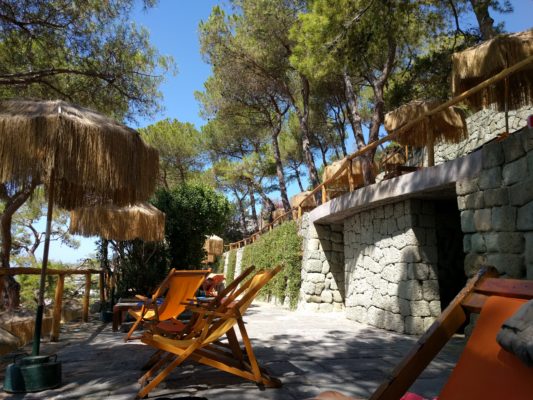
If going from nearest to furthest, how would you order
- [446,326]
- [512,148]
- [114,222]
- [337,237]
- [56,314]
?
[446,326] → [512,148] → [56,314] → [114,222] → [337,237]

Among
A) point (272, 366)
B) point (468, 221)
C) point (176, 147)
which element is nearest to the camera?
point (272, 366)

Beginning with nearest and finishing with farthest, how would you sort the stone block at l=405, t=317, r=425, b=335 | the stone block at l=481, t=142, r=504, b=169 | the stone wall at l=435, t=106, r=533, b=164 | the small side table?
the stone block at l=481, t=142, r=504, b=169 < the small side table < the stone block at l=405, t=317, r=425, b=335 < the stone wall at l=435, t=106, r=533, b=164

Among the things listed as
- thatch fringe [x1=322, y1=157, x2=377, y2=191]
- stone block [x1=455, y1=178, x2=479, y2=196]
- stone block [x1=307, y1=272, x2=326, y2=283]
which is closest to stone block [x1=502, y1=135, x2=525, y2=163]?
stone block [x1=455, y1=178, x2=479, y2=196]

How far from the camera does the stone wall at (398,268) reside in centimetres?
542

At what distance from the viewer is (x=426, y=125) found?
6293mm

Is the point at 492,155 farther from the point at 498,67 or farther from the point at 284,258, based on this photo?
the point at 284,258

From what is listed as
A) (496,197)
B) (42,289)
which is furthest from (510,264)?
(42,289)

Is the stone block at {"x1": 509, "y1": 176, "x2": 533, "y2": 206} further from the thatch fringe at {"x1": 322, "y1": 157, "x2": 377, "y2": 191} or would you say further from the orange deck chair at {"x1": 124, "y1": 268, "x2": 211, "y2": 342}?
the thatch fringe at {"x1": 322, "y1": 157, "x2": 377, "y2": 191}

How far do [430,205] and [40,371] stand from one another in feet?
15.8

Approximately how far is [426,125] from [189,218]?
5641 millimetres

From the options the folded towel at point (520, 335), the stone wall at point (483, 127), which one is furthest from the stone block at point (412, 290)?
the stone wall at point (483, 127)

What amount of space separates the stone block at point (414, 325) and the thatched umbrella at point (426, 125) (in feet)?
6.59

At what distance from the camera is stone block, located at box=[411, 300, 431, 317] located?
17.5 ft

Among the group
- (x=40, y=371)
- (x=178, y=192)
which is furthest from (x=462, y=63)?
(x=178, y=192)
